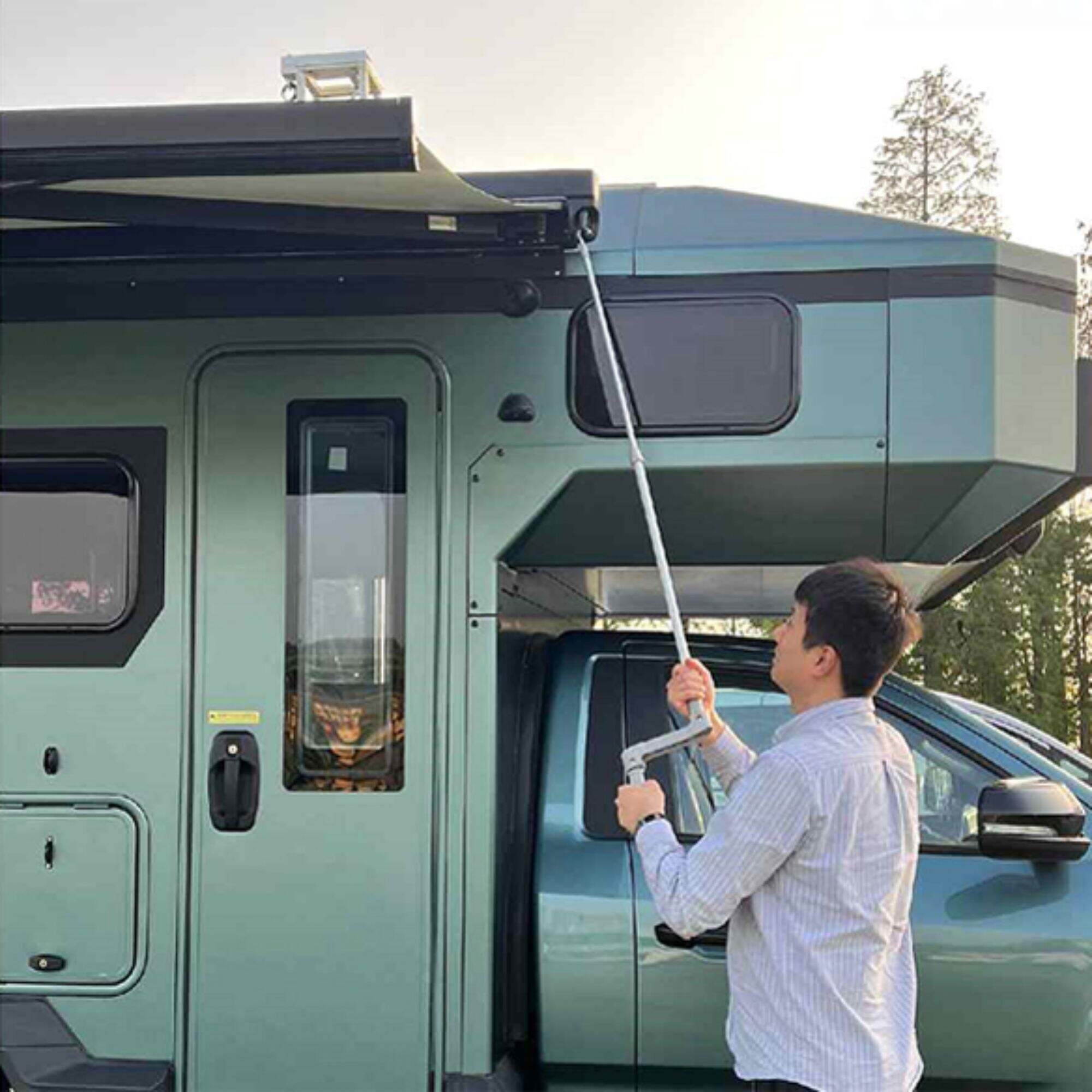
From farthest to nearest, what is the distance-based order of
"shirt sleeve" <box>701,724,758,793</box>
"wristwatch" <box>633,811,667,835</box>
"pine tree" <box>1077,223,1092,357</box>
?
"pine tree" <box>1077,223,1092,357</box>, "shirt sleeve" <box>701,724,758,793</box>, "wristwatch" <box>633,811,667,835</box>

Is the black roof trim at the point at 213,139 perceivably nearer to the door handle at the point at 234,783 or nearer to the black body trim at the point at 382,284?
the black body trim at the point at 382,284

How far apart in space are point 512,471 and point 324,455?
20.3 inches

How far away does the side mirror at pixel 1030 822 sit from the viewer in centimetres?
311

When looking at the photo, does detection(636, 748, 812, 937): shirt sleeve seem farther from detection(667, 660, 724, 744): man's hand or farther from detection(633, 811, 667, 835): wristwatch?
detection(667, 660, 724, 744): man's hand

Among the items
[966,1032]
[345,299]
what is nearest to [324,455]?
[345,299]

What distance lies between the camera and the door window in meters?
3.37

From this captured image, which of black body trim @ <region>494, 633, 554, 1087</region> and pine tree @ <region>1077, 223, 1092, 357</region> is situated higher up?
pine tree @ <region>1077, 223, 1092, 357</region>

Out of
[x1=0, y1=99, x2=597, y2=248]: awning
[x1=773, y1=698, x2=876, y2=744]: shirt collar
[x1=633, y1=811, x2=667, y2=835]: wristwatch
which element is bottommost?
[x1=633, y1=811, x2=667, y2=835]: wristwatch

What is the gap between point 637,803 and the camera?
2.54 m

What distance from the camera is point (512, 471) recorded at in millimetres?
3369

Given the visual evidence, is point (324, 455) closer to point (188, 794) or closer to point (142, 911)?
point (188, 794)

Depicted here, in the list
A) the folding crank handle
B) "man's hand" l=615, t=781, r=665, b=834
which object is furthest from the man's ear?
"man's hand" l=615, t=781, r=665, b=834

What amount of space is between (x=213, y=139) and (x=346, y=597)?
1221mm

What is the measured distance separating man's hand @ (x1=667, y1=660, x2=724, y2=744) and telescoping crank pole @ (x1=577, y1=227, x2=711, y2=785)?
0.01 m
